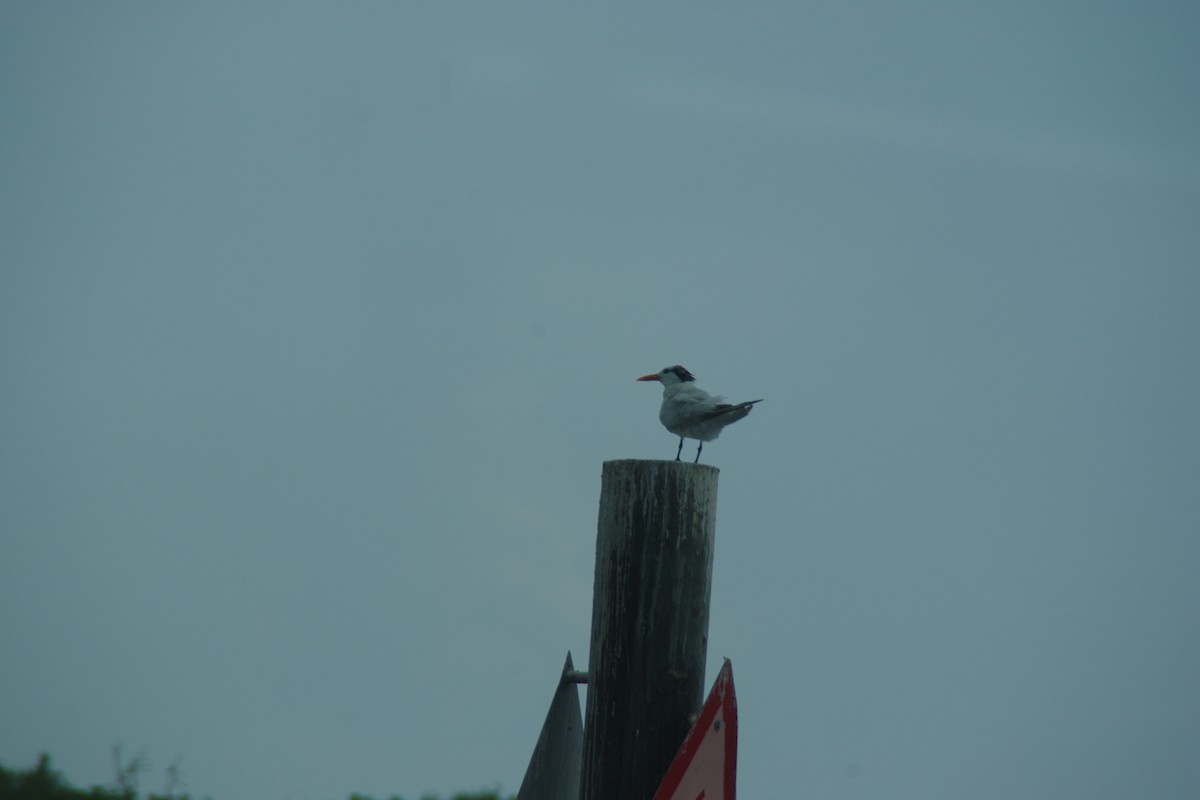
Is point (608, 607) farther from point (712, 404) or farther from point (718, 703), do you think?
point (712, 404)

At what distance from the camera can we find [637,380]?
9312 millimetres

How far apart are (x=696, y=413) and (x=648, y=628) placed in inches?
178

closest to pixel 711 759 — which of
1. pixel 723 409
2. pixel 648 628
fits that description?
pixel 648 628

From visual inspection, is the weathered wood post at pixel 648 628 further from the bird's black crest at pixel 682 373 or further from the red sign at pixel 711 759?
the bird's black crest at pixel 682 373

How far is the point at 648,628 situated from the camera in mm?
2691

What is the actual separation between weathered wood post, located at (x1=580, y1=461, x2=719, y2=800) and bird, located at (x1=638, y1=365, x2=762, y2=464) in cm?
434

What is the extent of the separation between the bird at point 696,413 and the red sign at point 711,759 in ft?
15.3

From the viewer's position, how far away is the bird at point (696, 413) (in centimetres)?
711

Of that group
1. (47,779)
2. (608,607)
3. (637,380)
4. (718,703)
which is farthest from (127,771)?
(637,380)

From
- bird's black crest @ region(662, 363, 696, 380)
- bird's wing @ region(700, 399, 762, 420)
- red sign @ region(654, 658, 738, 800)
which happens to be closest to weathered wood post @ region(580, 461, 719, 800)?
red sign @ region(654, 658, 738, 800)

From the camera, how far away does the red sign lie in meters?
2.42

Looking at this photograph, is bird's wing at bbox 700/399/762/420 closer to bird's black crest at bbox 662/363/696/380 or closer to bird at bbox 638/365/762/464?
bird at bbox 638/365/762/464

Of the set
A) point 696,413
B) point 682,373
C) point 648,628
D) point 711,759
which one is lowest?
point 711,759

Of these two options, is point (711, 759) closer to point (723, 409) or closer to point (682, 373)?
point (723, 409)
